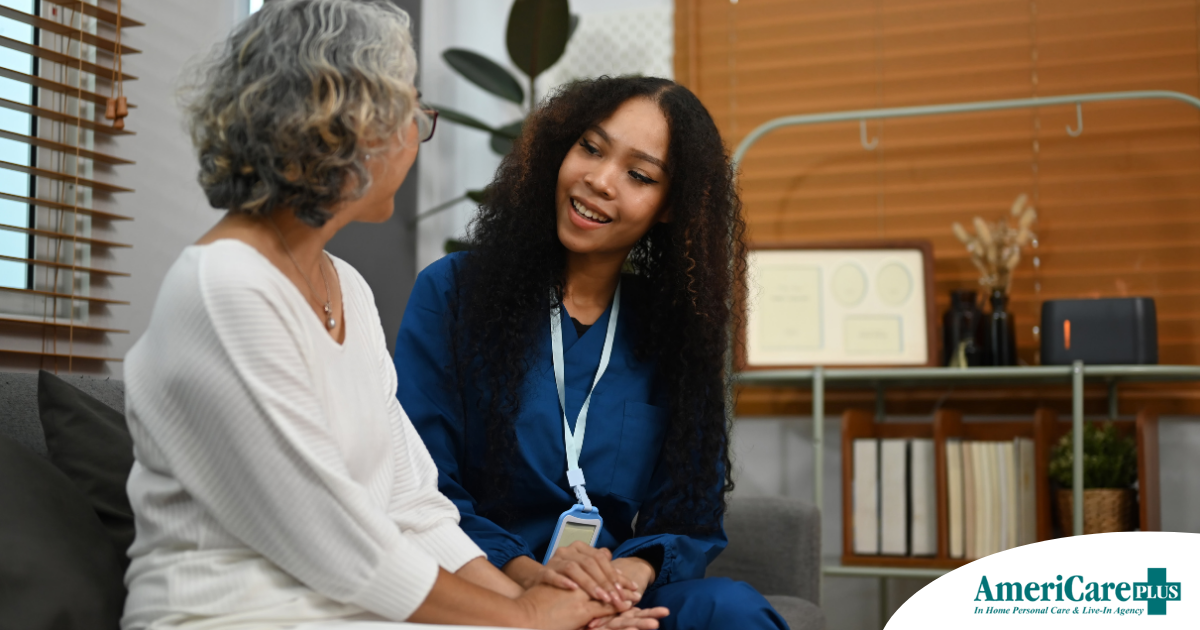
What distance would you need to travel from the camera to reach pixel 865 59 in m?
3.11

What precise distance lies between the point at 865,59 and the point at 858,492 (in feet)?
4.53

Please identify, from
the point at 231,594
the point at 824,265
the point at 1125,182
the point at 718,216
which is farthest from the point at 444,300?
the point at 1125,182

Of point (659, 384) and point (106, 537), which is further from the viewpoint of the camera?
point (659, 384)

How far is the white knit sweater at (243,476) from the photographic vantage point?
2.86 feet

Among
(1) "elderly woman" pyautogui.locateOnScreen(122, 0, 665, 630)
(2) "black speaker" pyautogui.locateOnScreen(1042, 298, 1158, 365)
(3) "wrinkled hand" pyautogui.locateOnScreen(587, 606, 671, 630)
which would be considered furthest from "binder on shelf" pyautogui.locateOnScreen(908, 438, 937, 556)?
(1) "elderly woman" pyautogui.locateOnScreen(122, 0, 665, 630)

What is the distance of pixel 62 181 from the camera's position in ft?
5.65

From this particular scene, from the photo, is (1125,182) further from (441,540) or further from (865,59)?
(441,540)

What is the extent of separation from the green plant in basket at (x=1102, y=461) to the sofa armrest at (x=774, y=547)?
3.17 ft

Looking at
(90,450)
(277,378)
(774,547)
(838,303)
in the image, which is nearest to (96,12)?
(90,450)

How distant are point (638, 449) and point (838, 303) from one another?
1436 mm

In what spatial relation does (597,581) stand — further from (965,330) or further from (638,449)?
(965,330)

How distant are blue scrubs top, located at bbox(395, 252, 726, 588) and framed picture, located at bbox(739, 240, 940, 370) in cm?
126

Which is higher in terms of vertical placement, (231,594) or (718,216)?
(718,216)

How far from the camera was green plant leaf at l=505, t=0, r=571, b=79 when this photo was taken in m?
2.85
